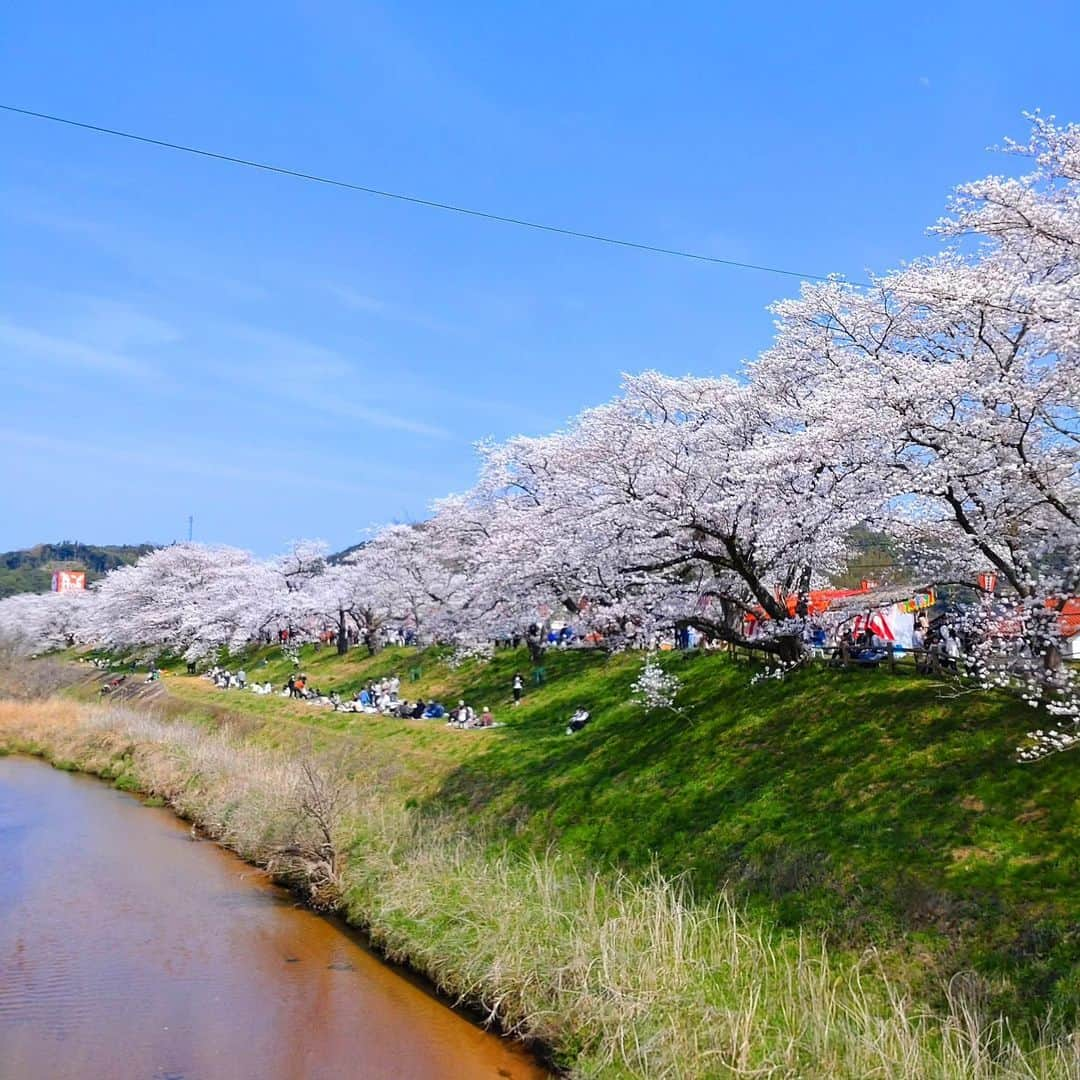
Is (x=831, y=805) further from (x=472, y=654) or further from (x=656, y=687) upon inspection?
(x=472, y=654)

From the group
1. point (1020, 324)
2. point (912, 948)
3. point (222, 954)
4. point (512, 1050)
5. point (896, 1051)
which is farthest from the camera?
point (222, 954)

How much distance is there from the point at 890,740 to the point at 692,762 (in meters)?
4.08

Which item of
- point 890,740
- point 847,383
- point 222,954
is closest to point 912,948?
point 890,740

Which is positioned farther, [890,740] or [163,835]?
[163,835]

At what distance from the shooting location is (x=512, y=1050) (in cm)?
1232

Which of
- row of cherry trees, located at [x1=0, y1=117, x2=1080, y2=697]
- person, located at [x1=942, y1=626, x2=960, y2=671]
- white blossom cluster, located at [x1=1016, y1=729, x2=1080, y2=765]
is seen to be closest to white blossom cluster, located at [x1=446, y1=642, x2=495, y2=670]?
row of cherry trees, located at [x1=0, y1=117, x2=1080, y2=697]

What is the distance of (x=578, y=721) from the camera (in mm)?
24234

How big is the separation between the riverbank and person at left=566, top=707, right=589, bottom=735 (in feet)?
13.3

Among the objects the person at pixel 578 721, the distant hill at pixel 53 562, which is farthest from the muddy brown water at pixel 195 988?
the distant hill at pixel 53 562

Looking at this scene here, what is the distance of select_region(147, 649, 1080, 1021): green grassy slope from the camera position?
1122 centimetres

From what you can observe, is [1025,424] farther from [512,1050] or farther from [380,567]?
[380,567]

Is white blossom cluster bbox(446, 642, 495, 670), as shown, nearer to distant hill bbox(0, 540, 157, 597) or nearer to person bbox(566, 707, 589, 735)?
person bbox(566, 707, 589, 735)

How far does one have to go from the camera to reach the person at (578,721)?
24.0 m

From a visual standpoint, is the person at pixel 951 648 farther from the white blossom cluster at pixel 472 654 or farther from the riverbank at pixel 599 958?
the white blossom cluster at pixel 472 654
